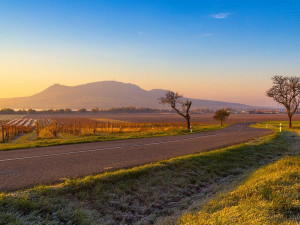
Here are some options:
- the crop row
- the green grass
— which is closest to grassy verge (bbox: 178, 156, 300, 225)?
the green grass

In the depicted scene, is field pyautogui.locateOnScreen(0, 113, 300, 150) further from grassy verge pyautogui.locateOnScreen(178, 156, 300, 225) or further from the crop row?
grassy verge pyautogui.locateOnScreen(178, 156, 300, 225)

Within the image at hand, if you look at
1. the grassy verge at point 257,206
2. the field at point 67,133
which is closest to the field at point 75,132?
the field at point 67,133

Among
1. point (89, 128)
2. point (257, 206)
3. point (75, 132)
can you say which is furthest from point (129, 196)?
point (89, 128)

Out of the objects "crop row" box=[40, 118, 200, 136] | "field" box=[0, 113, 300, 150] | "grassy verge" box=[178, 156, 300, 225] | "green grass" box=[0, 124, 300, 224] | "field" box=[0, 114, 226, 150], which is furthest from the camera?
"crop row" box=[40, 118, 200, 136]

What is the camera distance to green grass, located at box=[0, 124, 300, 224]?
5.04 meters

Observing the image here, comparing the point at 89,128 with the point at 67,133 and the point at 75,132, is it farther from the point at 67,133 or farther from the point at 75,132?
the point at 75,132

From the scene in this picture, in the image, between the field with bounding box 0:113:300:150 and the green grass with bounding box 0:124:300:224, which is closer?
the green grass with bounding box 0:124:300:224

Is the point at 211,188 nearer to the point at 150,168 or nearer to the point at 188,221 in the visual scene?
the point at 150,168

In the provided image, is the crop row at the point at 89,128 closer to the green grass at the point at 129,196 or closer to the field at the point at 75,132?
the field at the point at 75,132

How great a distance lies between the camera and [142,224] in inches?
211

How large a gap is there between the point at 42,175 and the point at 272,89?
1783 inches

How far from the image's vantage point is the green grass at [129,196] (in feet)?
16.5

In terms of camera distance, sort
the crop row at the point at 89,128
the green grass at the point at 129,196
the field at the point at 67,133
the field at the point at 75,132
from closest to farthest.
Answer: the green grass at the point at 129,196, the field at the point at 67,133, the field at the point at 75,132, the crop row at the point at 89,128

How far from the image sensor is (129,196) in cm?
658
